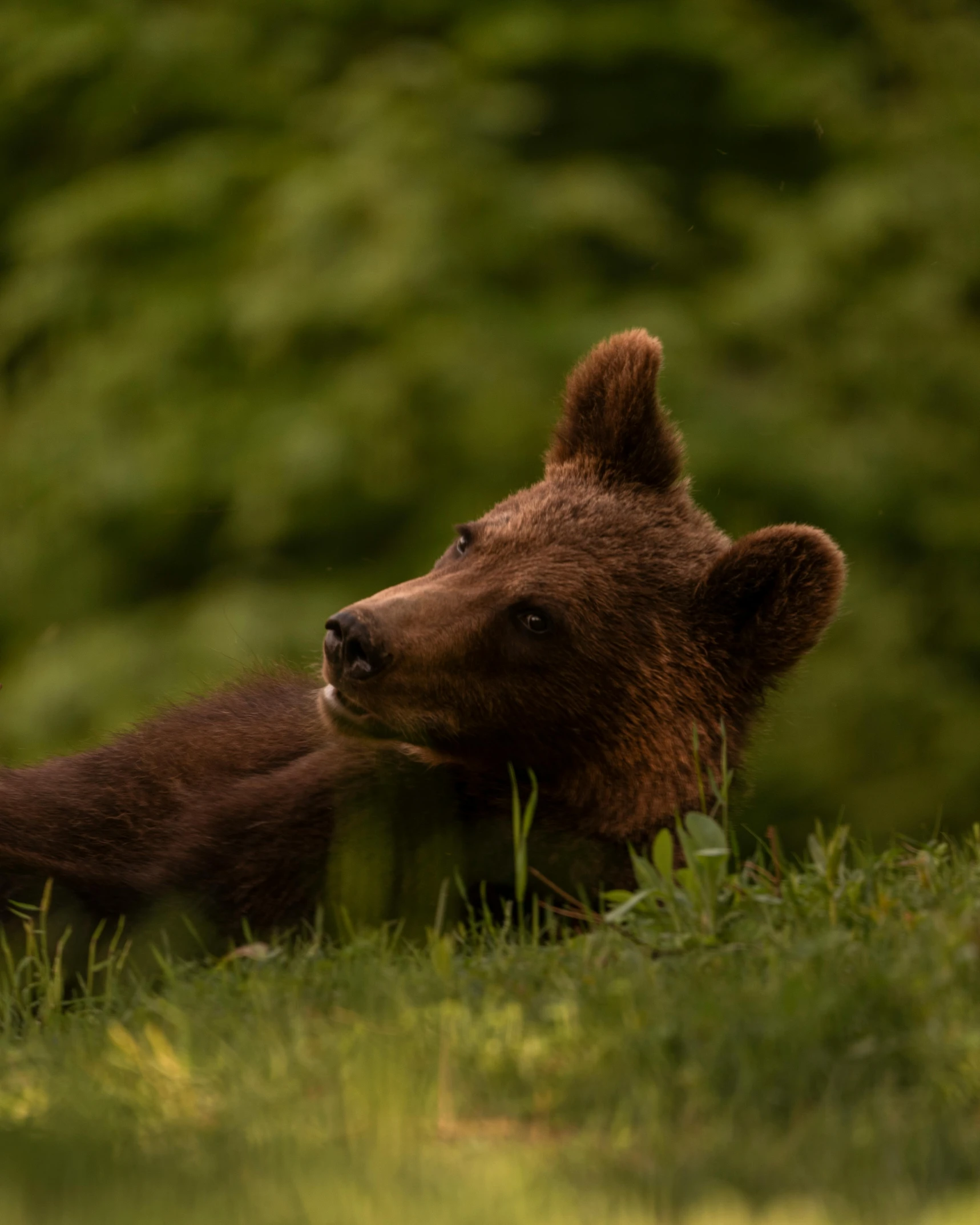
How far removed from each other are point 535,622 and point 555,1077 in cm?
193

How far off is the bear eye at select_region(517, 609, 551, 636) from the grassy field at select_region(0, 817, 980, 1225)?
971mm

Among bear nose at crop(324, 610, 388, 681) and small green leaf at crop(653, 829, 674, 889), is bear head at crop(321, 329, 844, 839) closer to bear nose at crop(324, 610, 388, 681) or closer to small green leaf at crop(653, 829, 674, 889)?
bear nose at crop(324, 610, 388, 681)

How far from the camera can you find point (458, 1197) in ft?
6.84

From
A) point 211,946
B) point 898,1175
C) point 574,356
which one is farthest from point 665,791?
point 574,356

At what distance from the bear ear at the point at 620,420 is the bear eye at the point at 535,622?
72 cm

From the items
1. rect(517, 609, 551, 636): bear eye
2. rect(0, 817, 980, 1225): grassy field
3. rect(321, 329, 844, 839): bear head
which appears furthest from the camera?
rect(517, 609, 551, 636): bear eye

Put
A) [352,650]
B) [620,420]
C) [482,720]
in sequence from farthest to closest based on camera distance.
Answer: [620,420], [482,720], [352,650]

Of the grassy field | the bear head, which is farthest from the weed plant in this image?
the bear head

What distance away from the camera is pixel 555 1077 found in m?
2.55

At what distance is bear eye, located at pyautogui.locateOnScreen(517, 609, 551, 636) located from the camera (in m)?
4.34

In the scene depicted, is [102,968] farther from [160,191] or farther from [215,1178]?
[160,191]

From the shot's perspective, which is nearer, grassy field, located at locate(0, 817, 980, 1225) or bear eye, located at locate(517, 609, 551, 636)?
grassy field, located at locate(0, 817, 980, 1225)

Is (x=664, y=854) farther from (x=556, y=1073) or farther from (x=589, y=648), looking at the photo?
(x=556, y=1073)

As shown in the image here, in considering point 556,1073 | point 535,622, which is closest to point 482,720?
point 535,622
